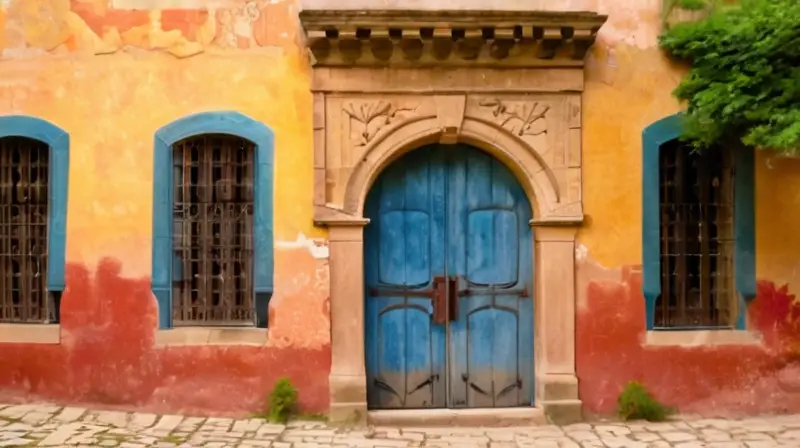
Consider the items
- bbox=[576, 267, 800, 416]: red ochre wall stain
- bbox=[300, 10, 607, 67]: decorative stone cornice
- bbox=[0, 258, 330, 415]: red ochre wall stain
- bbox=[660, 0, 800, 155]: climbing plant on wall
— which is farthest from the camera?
bbox=[576, 267, 800, 416]: red ochre wall stain

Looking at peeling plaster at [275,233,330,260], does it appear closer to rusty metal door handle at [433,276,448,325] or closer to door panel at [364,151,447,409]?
door panel at [364,151,447,409]

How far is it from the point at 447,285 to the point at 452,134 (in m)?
1.27

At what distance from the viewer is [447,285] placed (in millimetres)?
6523

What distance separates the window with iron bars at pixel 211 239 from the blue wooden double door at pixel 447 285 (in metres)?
1.04

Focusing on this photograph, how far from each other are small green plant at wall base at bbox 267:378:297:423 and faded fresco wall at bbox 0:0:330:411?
82mm

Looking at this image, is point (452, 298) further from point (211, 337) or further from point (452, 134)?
point (211, 337)

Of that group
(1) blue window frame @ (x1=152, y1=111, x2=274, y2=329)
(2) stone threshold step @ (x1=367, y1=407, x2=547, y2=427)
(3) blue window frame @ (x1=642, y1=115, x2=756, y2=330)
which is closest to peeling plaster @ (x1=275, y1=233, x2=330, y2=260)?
(1) blue window frame @ (x1=152, y1=111, x2=274, y2=329)

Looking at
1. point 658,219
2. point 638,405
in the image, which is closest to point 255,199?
point 658,219

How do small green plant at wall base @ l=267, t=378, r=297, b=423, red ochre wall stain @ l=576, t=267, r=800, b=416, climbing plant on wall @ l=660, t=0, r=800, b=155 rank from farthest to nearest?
red ochre wall stain @ l=576, t=267, r=800, b=416, small green plant at wall base @ l=267, t=378, r=297, b=423, climbing plant on wall @ l=660, t=0, r=800, b=155

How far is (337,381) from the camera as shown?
620 cm

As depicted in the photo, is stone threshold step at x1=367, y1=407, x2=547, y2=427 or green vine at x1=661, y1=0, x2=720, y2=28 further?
green vine at x1=661, y1=0, x2=720, y2=28

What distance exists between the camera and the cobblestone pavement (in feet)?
18.6

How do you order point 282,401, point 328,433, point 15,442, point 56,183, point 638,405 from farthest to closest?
point 56,183
point 638,405
point 282,401
point 328,433
point 15,442

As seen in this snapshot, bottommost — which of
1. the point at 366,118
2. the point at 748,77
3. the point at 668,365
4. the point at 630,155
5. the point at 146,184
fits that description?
the point at 668,365
